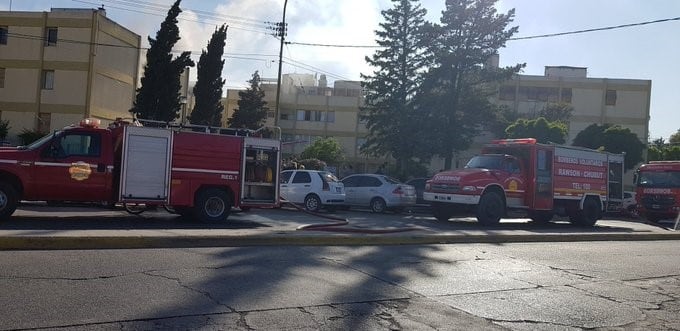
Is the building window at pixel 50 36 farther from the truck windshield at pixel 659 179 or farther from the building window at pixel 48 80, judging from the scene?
the truck windshield at pixel 659 179

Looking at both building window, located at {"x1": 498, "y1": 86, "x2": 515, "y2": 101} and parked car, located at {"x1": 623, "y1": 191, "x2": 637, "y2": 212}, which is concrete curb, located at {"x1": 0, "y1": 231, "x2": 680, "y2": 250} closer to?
parked car, located at {"x1": 623, "y1": 191, "x2": 637, "y2": 212}

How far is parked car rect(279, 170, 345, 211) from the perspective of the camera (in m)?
23.2

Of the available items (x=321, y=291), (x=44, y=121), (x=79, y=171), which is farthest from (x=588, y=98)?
(x=321, y=291)

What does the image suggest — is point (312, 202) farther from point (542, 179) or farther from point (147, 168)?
point (147, 168)

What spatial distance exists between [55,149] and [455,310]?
10.4 metres

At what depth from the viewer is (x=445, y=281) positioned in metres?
9.44

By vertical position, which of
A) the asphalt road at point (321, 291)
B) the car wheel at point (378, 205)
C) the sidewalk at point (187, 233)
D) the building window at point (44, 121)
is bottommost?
the asphalt road at point (321, 291)

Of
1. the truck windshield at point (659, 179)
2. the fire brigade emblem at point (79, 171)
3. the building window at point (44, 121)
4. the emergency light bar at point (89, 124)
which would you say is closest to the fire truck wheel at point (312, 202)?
the emergency light bar at point (89, 124)

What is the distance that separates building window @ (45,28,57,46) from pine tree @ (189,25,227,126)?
45.1 ft

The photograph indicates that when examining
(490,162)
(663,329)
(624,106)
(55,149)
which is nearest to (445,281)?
(663,329)

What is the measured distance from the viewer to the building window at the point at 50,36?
43.5m

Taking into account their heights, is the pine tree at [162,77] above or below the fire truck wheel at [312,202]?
above

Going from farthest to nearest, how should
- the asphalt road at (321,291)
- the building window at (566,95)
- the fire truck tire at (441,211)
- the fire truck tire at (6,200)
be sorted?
the building window at (566,95), the fire truck tire at (441,211), the fire truck tire at (6,200), the asphalt road at (321,291)

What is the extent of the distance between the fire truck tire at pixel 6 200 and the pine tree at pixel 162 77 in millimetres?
18157
